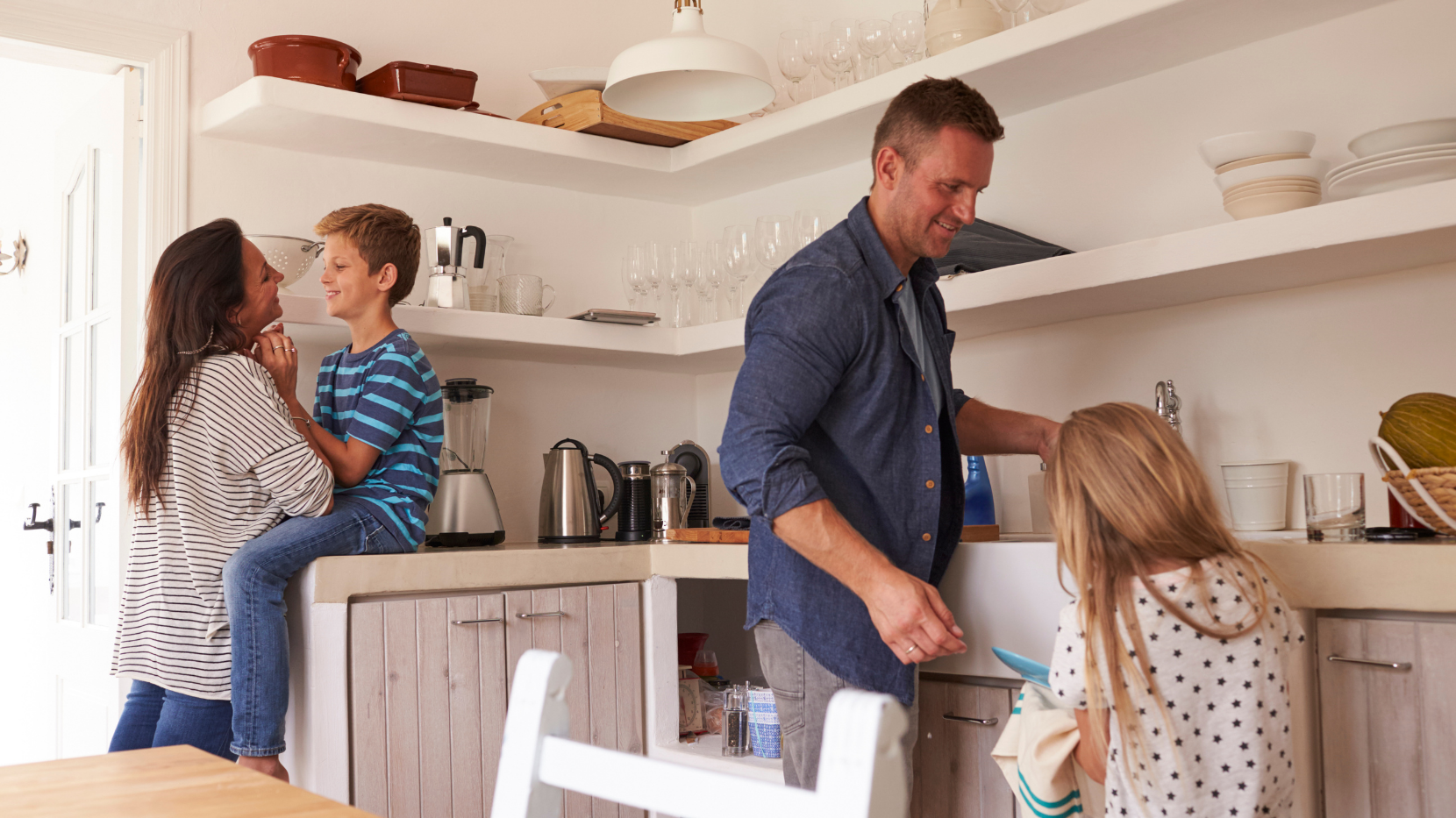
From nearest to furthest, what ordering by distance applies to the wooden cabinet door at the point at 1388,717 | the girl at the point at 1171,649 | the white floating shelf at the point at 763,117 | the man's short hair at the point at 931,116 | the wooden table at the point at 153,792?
1. the wooden table at the point at 153,792
2. the girl at the point at 1171,649
3. the wooden cabinet door at the point at 1388,717
4. the man's short hair at the point at 931,116
5. the white floating shelf at the point at 763,117

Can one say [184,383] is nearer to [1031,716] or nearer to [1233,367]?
[1031,716]

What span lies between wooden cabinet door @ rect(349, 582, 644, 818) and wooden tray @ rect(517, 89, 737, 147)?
1142 mm

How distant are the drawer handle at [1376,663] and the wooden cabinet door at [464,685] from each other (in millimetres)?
1346

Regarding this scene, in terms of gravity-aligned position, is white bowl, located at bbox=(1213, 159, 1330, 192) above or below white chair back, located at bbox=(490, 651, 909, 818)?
above

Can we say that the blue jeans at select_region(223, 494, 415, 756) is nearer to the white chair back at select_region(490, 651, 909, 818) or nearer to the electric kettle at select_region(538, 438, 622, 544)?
the electric kettle at select_region(538, 438, 622, 544)

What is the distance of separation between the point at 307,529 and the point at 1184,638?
1482 millimetres

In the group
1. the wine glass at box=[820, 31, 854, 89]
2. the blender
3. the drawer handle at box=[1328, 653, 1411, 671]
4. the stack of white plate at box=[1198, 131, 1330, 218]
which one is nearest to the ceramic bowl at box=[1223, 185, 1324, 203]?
the stack of white plate at box=[1198, 131, 1330, 218]

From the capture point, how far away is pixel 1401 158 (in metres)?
1.75

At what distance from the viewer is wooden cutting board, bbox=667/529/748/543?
2.36 metres

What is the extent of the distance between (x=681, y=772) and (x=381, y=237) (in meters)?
1.89

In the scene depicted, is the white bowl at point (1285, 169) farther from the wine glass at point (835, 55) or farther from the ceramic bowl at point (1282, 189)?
the wine glass at point (835, 55)

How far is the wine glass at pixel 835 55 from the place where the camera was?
2.65m

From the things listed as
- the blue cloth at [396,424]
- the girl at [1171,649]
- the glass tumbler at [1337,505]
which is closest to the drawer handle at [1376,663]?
the glass tumbler at [1337,505]

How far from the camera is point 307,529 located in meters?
2.07
